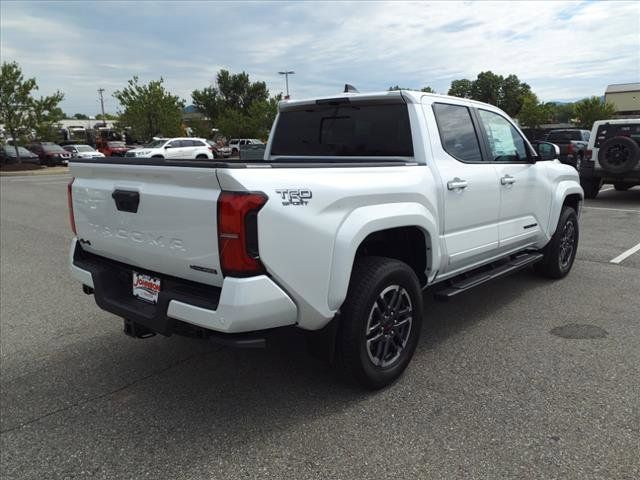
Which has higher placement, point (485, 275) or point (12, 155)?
point (485, 275)

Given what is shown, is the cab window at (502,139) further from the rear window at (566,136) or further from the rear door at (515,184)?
the rear window at (566,136)

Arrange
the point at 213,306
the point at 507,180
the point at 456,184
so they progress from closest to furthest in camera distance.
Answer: the point at 213,306 < the point at 456,184 < the point at 507,180

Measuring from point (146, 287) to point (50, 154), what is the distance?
35.2 meters

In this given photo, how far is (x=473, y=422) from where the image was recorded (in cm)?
290

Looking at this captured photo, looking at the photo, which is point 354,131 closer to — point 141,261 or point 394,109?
point 394,109

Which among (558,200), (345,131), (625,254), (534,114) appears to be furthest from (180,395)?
(534,114)

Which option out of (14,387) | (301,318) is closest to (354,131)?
(301,318)

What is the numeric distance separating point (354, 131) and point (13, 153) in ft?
112

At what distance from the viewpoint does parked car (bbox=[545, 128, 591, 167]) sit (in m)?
18.5

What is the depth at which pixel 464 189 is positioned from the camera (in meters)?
3.89

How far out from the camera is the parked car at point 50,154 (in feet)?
110

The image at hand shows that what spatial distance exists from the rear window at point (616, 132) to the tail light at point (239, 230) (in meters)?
11.9

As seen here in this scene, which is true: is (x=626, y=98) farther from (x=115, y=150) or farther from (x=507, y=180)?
(x=507, y=180)

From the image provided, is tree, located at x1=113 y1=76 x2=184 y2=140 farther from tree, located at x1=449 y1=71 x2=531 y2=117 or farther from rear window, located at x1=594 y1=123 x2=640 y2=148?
tree, located at x1=449 y1=71 x2=531 y2=117
